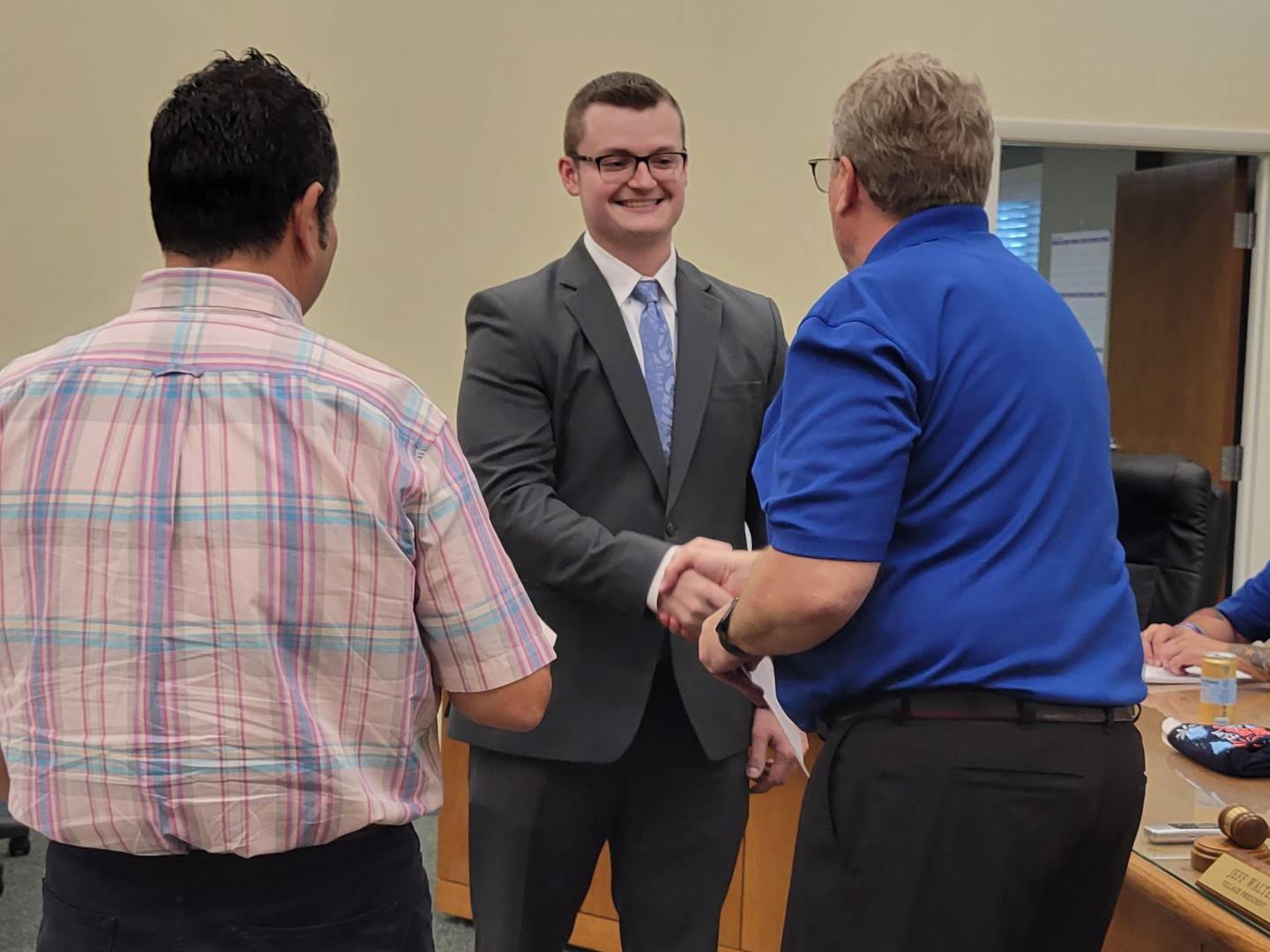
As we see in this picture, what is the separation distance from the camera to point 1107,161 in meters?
6.78

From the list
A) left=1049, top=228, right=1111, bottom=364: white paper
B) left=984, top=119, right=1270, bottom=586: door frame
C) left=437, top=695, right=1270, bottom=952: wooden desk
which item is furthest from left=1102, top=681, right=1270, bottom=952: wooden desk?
left=1049, top=228, right=1111, bottom=364: white paper

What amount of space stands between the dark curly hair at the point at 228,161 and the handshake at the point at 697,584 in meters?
0.81

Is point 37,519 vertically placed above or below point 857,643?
above

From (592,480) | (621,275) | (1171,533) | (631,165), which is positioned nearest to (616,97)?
(631,165)

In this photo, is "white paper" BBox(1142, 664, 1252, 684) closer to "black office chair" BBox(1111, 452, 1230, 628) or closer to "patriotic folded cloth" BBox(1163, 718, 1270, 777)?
"patriotic folded cloth" BBox(1163, 718, 1270, 777)

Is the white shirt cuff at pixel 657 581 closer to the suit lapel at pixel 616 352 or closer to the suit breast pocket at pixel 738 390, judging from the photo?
the suit lapel at pixel 616 352

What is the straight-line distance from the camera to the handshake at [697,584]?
1748mm

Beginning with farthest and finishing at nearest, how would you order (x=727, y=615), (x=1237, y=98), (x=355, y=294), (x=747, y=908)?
(x=1237, y=98) → (x=355, y=294) → (x=747, y=908) → (x=727, y=615)

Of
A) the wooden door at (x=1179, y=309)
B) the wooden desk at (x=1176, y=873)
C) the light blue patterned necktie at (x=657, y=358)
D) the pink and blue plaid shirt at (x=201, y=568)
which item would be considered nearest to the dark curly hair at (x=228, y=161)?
the pink and blue plaid shirt at (x=201, y=568)

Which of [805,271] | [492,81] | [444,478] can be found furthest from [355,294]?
[444,478]

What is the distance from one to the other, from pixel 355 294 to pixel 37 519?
315 centimetres

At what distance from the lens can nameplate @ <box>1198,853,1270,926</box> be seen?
137 cm

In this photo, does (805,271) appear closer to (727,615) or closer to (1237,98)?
(1237,98)

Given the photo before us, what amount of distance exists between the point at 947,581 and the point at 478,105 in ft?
10.7
